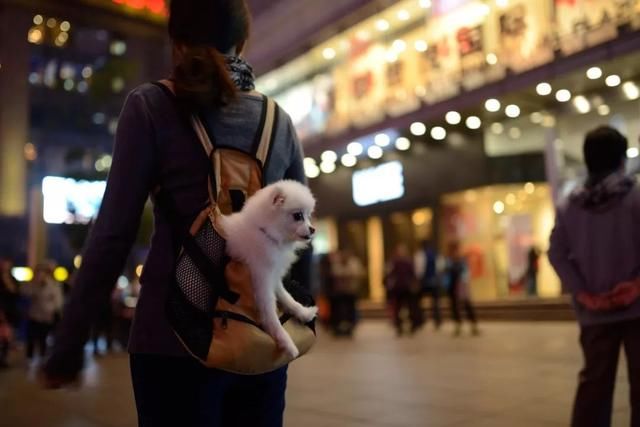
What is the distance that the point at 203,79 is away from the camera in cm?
151

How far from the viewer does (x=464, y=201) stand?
Result: 1930 centimetres

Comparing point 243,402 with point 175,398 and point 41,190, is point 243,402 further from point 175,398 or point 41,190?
point 41,190

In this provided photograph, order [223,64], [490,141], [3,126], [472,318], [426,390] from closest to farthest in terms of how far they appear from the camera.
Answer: [223,64]
[426,390]
[472,318]
[490,141]
[3,126]

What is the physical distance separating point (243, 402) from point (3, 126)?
22.9 m

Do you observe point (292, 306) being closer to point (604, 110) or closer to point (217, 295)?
point (217, 295)

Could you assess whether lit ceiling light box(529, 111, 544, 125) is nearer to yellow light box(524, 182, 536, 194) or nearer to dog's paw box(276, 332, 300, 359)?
yellow light box(524, 182, 536, 194)

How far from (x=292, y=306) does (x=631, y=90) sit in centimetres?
1582

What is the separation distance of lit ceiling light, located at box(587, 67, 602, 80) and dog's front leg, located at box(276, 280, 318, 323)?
13.9 m

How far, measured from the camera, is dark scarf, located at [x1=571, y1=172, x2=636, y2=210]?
3256 mm

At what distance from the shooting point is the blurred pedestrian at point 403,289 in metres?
13.3

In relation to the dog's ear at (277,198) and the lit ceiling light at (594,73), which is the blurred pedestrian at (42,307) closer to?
the dog's ear at (277,198)

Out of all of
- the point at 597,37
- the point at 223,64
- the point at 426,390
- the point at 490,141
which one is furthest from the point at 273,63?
the point at 223,64

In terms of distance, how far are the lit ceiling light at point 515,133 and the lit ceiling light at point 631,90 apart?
139 inches

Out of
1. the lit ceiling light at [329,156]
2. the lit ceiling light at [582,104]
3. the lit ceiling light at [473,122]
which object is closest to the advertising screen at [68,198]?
the lit ceiling light at [329,156]
